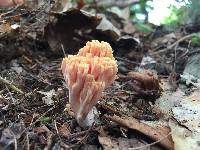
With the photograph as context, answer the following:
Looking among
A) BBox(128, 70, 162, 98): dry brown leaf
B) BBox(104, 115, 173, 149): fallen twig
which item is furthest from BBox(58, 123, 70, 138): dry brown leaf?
BBox(128, 70, 162, 98): dry brown leaf

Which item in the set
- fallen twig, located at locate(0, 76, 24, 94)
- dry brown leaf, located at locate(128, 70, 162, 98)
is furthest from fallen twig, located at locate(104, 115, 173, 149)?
fallen twig, located at locate(0, 76, 24, 94)

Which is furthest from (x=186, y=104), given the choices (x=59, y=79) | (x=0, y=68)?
(x=0, y=68)

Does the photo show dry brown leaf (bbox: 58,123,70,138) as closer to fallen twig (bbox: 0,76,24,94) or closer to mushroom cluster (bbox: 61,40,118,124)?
mushroom cluster (bbox: 61,40,118,124)

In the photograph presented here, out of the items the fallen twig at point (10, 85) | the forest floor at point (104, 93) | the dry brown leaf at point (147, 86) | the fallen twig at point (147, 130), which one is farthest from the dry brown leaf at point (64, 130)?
the dry brown leaf at point (147, 86)

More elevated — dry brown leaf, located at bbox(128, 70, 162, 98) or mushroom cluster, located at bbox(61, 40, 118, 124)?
mushroom cluster, located at bbox(61, 40, 118, 124)

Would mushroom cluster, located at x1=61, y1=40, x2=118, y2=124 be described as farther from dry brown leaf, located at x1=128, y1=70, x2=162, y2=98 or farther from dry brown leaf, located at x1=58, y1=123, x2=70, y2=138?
dry brown leaf, located at x1=128, y1=70, x2=162, y2=98

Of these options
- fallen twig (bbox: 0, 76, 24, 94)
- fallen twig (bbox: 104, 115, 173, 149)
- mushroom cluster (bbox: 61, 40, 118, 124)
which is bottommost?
fallen twig (bbox: 0, 76, 24, 94)

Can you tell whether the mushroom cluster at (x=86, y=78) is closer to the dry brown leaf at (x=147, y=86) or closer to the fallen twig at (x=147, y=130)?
the fallen twig at (x=147, y=130)

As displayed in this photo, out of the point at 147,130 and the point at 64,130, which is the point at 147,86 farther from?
the point at 64,130

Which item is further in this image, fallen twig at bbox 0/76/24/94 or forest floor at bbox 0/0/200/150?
fallen twig at bbox 0/76/24/94
